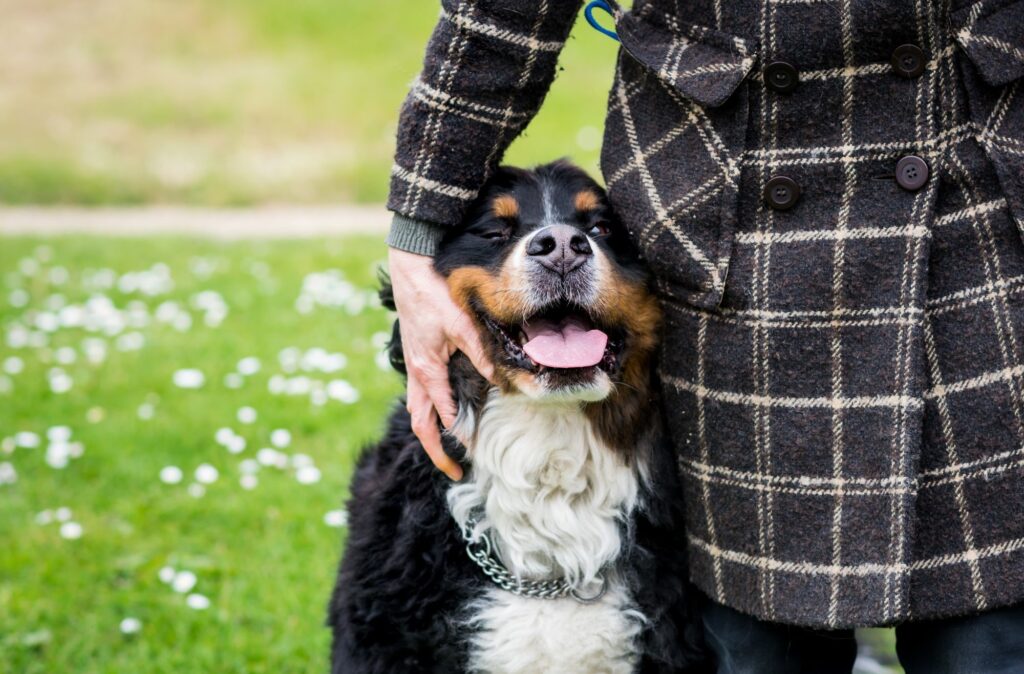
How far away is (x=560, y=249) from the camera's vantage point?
Answer: 93.4 inches

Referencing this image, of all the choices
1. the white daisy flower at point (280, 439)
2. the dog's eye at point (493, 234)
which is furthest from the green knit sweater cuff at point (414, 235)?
the white daisy flower at point (280, 439)

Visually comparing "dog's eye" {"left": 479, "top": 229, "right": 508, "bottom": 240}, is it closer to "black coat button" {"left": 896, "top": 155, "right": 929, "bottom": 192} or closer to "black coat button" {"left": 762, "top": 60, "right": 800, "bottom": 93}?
"black coat button" {"left": 762, "top": 60, "right": 800, "bottom": 93}

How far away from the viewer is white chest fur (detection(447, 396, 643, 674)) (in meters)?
2.56

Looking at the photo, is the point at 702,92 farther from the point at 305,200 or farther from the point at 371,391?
the point at 305,200

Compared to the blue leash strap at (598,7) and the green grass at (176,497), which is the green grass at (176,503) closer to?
the green grass at (176,497)

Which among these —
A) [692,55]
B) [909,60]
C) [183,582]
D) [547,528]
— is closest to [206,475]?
[183,582]

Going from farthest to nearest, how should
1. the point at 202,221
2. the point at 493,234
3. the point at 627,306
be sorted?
the point at 202,221 < the point at 493,234 < the point at 627,306

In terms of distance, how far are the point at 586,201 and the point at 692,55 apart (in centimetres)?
67

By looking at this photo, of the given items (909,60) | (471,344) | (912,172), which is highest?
(909,60)

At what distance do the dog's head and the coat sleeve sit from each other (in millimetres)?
258

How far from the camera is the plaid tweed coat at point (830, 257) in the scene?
184cm

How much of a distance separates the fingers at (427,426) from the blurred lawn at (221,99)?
8.22m

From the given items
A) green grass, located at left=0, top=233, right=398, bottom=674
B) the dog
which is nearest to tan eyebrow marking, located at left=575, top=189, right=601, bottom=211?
the dog

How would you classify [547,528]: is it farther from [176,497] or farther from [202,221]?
[202,221]
